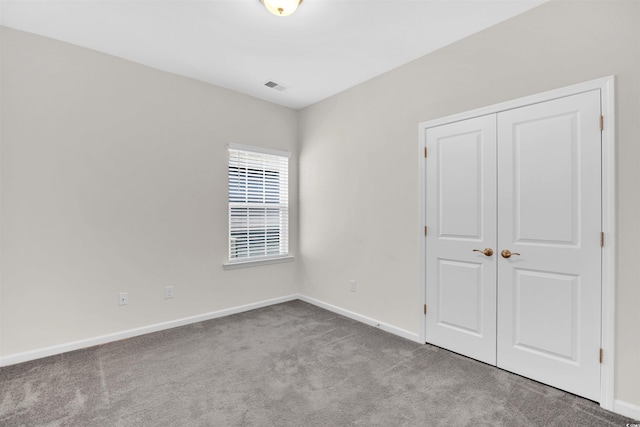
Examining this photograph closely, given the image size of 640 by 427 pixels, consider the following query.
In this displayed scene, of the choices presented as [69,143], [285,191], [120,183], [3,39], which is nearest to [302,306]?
[285,191]

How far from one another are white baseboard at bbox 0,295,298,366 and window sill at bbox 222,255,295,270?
1.70ft

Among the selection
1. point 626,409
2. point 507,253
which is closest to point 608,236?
point 507,253

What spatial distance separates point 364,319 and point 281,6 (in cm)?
313

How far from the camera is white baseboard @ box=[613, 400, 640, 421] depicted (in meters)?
1.83

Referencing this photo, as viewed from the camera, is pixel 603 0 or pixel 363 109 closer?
pixel 603 0

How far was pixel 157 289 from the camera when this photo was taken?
10.6ft

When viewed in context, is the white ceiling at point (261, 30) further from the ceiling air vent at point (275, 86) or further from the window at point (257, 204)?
the window at point (257, 204)

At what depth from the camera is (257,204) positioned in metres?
4.04

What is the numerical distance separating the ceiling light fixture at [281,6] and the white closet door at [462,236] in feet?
5.27

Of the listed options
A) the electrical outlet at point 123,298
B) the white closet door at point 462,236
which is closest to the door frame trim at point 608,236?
the white closet door at point 462,236

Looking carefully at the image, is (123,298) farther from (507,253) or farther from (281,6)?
(507,253)

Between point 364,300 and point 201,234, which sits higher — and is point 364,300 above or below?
below

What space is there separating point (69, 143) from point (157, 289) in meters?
1.64

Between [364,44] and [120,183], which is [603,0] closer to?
[364,44]
